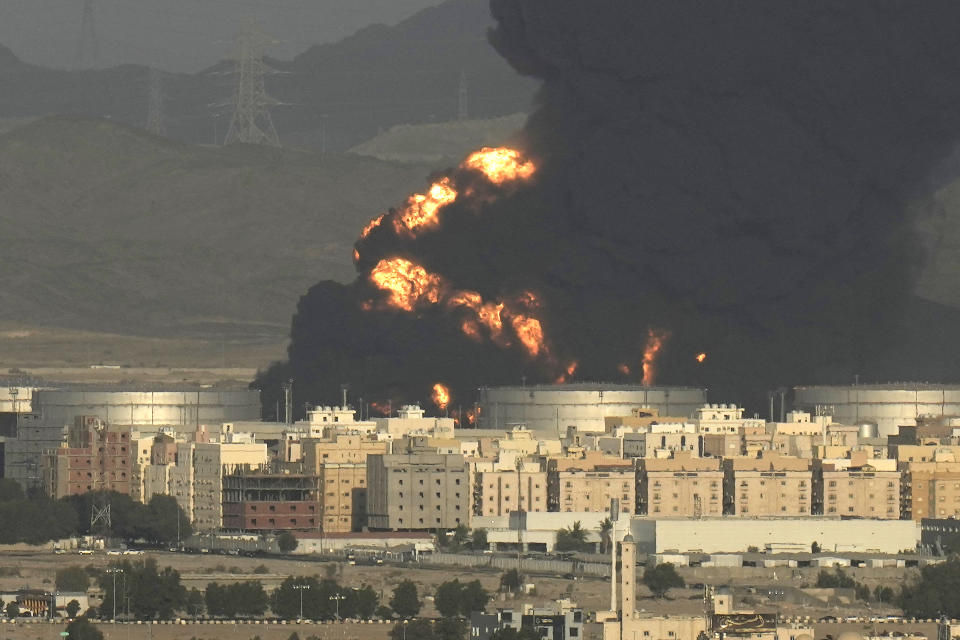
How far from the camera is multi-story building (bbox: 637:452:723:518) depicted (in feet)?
515

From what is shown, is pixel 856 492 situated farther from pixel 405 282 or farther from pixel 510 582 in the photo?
pixel 405 282

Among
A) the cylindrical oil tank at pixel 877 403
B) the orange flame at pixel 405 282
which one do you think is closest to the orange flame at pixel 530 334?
the orange flame at pixel 405 282

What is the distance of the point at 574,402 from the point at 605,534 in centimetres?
3937

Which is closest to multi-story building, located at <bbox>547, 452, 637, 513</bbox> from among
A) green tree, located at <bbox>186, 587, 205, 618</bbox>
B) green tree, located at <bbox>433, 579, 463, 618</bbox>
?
green tree, located at <bbox>433, 579, 463, 618</bbox>

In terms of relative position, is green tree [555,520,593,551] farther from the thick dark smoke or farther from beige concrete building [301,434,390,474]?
the thick dark smoke

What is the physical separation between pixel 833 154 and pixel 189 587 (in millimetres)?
65493

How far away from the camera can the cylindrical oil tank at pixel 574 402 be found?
185 m

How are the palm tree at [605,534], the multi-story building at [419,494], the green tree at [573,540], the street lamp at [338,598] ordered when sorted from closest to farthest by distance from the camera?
1. the street lamp at [338,598]
2. the palm tree at [605,534]
3. the green tree at [573,540]
4. the multi-story building at [419,494]

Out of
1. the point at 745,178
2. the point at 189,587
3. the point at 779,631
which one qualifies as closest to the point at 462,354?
the point at 745,178

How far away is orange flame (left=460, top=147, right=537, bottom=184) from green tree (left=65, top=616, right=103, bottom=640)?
86033mm

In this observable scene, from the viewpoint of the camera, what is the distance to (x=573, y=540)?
147250 mm

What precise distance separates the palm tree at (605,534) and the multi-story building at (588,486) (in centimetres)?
466

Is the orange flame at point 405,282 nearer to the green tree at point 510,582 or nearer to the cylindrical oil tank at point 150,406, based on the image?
the cylindrical oil tank at point 150,406

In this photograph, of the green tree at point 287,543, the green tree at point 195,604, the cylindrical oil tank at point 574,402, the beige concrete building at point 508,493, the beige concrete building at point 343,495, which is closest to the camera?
the green tree at point 195,604
